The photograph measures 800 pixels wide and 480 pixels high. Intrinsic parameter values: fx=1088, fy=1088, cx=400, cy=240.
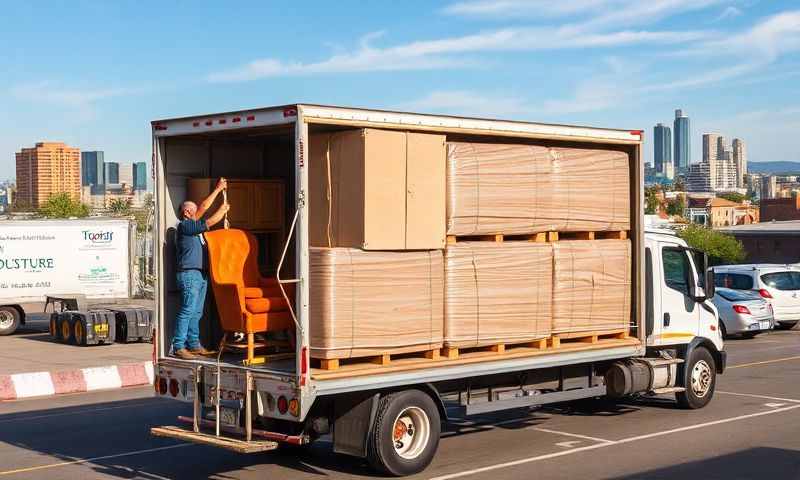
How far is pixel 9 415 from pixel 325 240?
7203 millimetres

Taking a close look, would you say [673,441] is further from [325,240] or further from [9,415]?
[9,415]

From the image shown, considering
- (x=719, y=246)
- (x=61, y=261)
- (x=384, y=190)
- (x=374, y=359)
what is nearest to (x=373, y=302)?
(x=374, y=359)

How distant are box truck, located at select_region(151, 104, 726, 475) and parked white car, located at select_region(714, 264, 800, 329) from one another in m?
15.4

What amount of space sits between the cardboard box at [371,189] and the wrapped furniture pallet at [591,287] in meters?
2.06

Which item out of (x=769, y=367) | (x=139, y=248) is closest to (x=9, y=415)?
(x=769, y=367)

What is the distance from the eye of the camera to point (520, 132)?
37.0 feet

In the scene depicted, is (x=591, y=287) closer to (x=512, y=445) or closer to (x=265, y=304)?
(x=512, y=445)

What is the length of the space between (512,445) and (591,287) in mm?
1978

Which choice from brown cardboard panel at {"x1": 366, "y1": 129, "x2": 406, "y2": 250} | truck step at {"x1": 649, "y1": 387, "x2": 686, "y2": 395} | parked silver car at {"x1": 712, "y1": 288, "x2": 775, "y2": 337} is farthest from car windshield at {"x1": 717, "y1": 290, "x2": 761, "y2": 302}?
brown cardboard panel at {"x1": 366, "y1": 129, "x2": 406, "y2": 250}

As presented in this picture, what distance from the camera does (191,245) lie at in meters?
11.0

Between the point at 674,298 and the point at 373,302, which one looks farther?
the point at 674,298

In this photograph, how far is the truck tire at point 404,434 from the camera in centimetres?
1002

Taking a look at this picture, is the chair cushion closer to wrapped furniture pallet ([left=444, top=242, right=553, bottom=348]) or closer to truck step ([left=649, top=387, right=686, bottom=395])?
wrapped furniture pallet ([left=444, top=242, right=553, bottom=348])

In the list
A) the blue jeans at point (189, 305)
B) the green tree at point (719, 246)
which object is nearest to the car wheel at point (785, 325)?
the blue jeans at point (189, 305)
